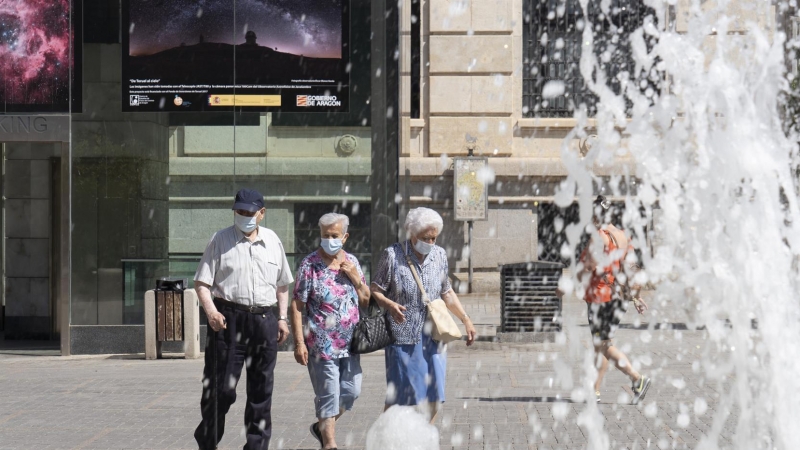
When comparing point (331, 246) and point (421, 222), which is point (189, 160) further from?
point (421, 222)

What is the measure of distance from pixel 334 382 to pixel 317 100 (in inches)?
296

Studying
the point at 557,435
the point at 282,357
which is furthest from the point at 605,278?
the point at 282,357

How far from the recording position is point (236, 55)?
14.8 m

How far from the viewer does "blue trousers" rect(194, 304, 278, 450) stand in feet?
24.3

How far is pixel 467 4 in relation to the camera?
901 inches

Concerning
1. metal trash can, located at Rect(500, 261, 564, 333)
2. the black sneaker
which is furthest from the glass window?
the black sneaker

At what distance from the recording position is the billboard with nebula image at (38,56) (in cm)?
1452

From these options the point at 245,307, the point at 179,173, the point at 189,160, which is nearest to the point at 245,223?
the point at 245,307

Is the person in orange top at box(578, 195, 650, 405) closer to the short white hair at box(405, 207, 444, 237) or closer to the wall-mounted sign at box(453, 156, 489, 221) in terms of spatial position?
the short white hair at box(405, 207, 444, 237)

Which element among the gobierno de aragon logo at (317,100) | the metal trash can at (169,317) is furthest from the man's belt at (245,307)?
the gobierno de aragon logo at (317,100)

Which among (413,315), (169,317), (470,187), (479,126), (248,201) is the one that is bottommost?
(169,317)

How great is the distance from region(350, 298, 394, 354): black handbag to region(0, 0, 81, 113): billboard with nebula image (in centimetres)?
807

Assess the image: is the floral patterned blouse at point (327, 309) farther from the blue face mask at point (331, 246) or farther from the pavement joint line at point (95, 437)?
the pavement joint line at point (95, 437)

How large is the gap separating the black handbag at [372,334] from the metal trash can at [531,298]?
7.67m
